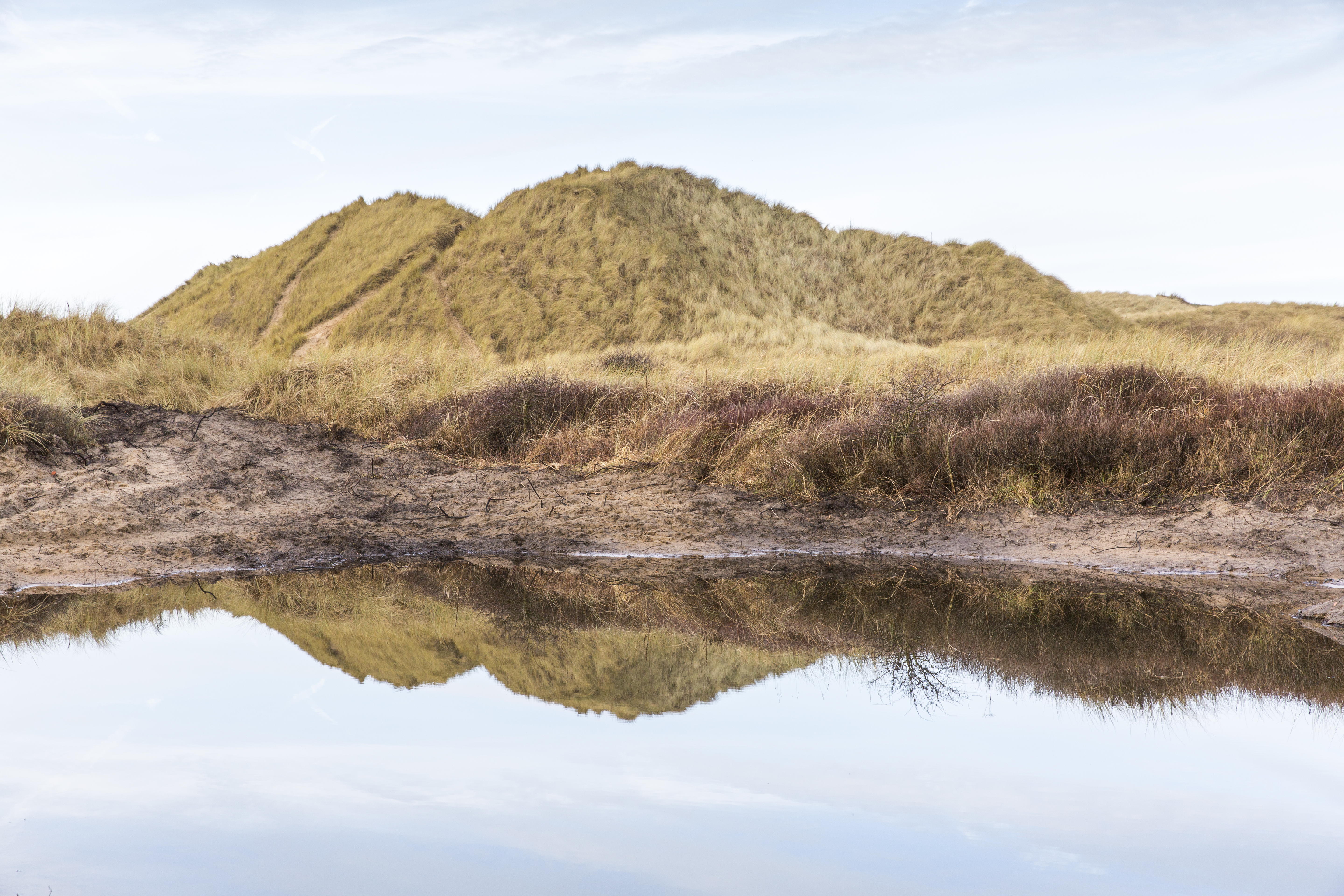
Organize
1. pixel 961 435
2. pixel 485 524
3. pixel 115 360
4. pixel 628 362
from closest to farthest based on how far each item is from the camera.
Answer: pixel 485 524 → pixel 961 435 → pixel 115 360 → pixel 628 362

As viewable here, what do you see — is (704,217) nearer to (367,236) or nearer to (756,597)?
(367,236)

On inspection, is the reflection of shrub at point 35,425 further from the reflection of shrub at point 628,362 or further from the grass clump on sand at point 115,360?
the reflection of shrub at point 628,362

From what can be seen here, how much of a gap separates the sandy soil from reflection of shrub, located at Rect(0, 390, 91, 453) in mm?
223

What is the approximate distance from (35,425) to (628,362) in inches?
450

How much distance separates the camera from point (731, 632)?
A: 19.9 feet

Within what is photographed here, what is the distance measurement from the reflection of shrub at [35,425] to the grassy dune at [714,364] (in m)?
0.04

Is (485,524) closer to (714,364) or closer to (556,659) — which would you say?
(556,659)

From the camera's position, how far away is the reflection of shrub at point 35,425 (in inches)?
372

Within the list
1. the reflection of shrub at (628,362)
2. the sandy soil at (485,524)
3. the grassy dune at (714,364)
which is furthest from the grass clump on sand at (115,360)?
the reflection of shrub at (628,362)

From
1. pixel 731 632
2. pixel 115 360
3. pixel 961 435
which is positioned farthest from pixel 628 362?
pixel 731 632

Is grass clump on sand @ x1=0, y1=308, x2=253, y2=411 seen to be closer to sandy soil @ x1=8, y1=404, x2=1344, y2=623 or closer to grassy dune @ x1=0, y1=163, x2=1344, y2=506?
grassy dune @ x1=0, y1=163, x2=1344, y2=506

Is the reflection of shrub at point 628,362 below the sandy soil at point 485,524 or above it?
above

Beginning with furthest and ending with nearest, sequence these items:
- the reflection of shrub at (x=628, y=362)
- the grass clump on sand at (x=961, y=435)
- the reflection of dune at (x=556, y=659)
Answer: the reflection of shrub at (x=628, y=362)
the grass clump on sand at (x=961, y=435)
the reflection of dune at (x=556, y=659)

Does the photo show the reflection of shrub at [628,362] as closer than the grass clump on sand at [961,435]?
No
